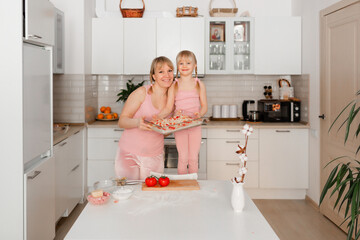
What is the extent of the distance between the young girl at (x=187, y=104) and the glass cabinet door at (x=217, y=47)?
6.27ft

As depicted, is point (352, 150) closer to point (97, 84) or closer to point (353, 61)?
point (353, 61)

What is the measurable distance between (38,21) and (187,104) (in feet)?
3.97

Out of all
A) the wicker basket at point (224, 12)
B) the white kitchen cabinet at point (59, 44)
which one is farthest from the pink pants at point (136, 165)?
the wicker basket at point (224, 12)

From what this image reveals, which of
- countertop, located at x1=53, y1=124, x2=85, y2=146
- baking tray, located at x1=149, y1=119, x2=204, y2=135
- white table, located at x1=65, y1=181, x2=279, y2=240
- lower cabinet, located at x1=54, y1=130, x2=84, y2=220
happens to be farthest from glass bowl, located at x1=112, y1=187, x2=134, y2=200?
lower cabinet, located at x1=54, y1=130, x2=84, y2=220

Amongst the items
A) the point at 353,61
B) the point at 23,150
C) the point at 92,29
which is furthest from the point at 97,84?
the point at 353,61

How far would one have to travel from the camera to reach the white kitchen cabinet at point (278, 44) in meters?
4.77

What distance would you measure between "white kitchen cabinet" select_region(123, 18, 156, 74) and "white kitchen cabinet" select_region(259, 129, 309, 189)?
5.55 feet

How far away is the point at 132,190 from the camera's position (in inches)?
82.3

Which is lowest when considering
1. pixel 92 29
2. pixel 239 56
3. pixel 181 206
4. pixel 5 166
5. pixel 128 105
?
pixel 181 206

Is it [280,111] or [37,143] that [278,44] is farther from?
[37,143]

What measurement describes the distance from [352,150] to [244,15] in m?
2.28

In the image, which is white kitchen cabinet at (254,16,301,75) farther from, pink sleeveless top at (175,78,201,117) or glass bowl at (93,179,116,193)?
glass bowl at (93,179,116,193)

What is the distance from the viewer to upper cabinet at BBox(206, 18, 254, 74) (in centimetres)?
479

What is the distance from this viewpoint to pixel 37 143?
2684mm
